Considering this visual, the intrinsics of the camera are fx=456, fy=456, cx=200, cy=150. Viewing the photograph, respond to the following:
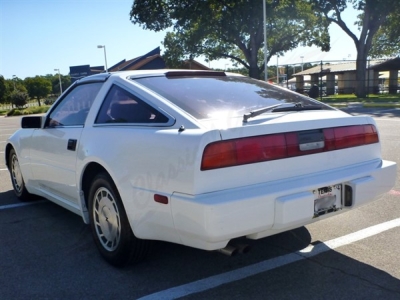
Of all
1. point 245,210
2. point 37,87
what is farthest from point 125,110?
point 37,87

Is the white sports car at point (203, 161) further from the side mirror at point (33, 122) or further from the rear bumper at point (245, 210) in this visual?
the side mirror at point (33, 122)

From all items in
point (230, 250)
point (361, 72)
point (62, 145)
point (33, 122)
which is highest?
point (361, 72)

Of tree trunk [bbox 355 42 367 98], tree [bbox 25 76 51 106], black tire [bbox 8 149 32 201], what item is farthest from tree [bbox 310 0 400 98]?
tree [bbox 25 76 51 106]

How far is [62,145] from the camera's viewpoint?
14.4 feet

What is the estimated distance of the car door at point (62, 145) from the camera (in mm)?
4250

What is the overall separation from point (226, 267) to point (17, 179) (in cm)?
360

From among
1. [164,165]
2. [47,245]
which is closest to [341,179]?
[164,165]

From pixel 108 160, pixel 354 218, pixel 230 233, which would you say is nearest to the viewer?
pixel 230 233

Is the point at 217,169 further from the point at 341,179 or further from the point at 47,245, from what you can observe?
the point at 47,245

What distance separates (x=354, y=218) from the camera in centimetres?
471

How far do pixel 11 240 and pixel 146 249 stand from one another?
5.53 ft

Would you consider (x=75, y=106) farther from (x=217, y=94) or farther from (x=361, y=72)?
(x=361, y=72)

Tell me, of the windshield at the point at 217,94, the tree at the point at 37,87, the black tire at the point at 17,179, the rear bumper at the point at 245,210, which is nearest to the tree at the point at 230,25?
the black tire at the point at 17,179

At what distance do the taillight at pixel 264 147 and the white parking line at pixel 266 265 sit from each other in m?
0.95
